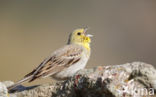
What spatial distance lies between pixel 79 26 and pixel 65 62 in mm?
7706

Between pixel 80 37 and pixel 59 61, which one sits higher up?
pixel 80 37

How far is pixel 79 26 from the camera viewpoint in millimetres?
15844

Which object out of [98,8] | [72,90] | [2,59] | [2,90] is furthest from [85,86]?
[98,8]

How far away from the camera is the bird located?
25.6ft

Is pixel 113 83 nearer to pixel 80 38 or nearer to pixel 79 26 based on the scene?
pixel 80 38

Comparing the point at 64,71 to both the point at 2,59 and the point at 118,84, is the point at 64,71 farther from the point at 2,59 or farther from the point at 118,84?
the point at 2,59

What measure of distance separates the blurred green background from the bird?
3.42 m

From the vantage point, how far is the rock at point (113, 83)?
5602 millimetres

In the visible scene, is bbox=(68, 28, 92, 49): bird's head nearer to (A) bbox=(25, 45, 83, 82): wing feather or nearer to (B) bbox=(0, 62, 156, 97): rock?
(A) bbox=(25, 45, 83, 82): wing feather

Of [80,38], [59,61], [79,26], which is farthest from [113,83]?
[79,26]

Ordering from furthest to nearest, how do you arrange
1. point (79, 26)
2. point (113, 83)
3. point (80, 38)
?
point (79, 26)
point (80, 38)
point (113, 83)

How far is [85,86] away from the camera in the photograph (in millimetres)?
5938

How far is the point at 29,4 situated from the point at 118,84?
40.3ft

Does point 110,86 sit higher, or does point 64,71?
point 64,71
